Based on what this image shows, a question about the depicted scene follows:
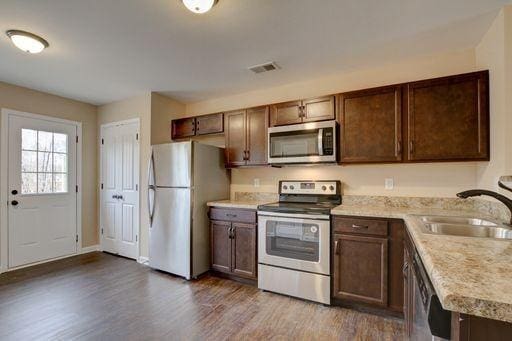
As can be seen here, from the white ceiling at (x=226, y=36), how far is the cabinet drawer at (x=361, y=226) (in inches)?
64.1

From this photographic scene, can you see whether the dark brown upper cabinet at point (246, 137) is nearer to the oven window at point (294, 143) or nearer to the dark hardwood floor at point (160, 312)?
the oven window at point (294, 143)

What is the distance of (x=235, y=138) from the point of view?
134 inches

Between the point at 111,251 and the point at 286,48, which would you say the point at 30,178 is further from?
the point at 286,48

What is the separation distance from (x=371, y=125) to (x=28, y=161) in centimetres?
444

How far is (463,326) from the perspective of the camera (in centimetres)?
65

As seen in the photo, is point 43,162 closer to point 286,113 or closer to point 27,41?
point 27,41

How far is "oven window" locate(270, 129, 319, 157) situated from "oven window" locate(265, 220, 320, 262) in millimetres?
791

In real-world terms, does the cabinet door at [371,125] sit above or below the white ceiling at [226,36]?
below

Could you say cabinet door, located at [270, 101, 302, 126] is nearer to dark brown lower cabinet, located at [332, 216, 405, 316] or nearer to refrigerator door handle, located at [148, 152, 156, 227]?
dark brown lower cabinet, located at [332, 216, 405, 316]

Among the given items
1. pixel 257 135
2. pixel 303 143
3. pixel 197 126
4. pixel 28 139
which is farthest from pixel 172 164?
pixel 28 139

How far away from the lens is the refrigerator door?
3104mm

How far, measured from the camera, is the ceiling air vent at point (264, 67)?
2788 millimetres

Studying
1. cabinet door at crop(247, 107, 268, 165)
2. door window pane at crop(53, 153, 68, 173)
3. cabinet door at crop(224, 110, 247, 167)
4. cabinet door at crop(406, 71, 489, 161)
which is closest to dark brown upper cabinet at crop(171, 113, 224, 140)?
cabinet door at crop(224, 110, 247, 167)

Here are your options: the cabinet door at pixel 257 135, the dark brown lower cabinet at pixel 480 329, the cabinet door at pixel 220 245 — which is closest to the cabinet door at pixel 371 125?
the cabinet door at pixel 257 135
